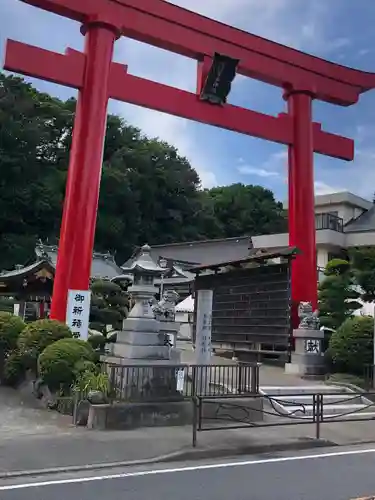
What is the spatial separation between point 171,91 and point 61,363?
31.6 ft

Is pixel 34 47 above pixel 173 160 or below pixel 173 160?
below

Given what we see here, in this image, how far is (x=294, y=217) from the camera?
63.9 ft

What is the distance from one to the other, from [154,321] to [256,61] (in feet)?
36.0

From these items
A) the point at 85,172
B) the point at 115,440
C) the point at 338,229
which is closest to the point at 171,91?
the point at 85,172

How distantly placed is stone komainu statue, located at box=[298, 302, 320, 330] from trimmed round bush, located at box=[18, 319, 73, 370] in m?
7.71

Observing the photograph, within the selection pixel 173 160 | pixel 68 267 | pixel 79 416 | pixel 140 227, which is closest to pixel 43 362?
pixel 79 416

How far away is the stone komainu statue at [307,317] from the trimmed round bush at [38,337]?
7.71 meters

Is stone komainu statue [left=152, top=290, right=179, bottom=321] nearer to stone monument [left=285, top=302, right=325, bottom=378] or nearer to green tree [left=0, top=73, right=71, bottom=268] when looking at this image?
stone monument [left=285, top=302, right=325, bottom=378]

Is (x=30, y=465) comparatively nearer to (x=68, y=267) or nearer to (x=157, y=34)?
(x=68, y=267)

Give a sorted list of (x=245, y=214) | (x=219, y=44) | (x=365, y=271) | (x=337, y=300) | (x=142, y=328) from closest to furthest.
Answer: (x=142, y=328) < (x=219, y=44) < (x=365, y=271) < (x=337, y=300) < (x=245, y=214)

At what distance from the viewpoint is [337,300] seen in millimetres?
19141

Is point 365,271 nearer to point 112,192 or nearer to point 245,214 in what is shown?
point 112,192

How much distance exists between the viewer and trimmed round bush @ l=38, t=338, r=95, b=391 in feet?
36.8

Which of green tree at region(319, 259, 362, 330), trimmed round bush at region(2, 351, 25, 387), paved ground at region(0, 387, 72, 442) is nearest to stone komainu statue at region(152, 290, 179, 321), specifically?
trimmed round bush at region(2, 351, 25, 387)
